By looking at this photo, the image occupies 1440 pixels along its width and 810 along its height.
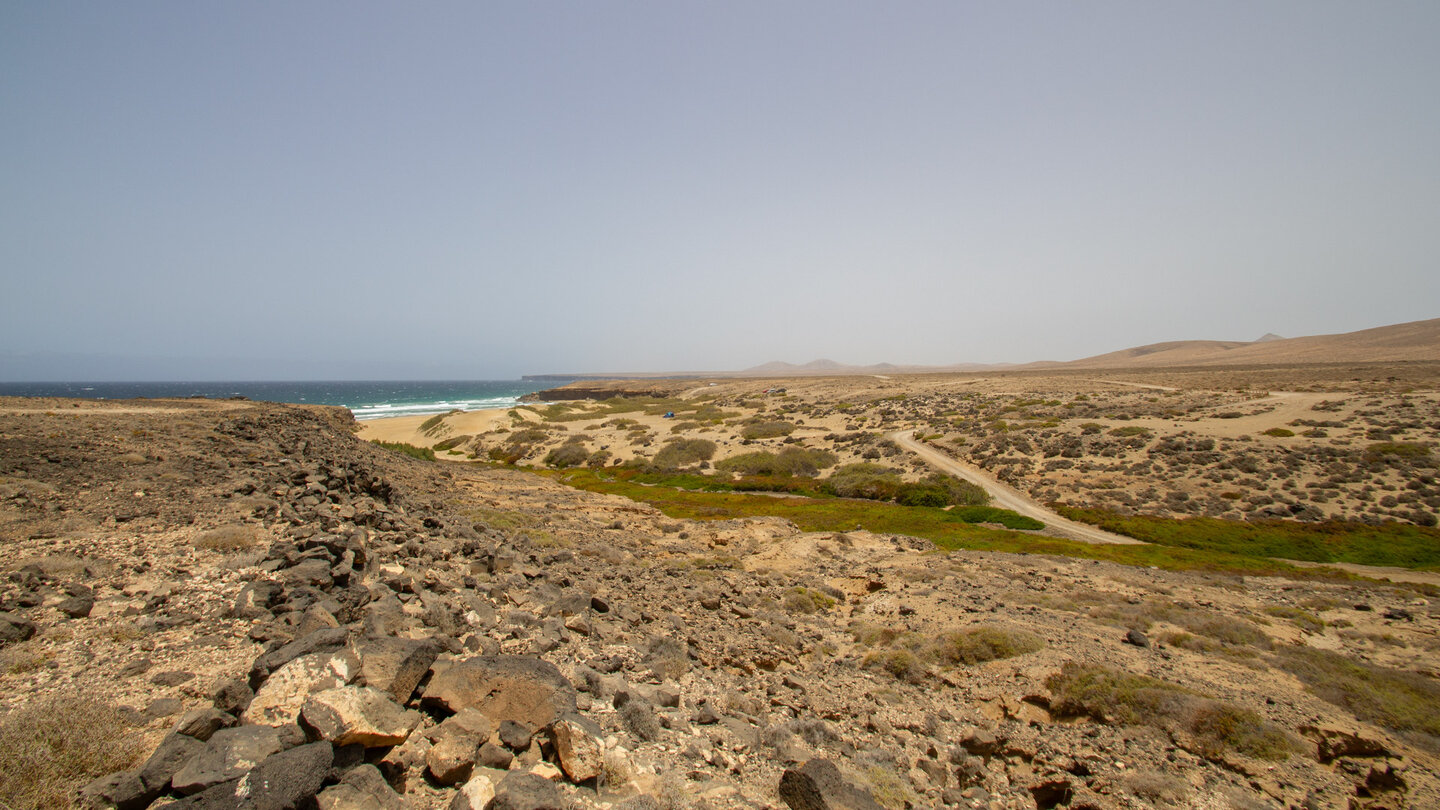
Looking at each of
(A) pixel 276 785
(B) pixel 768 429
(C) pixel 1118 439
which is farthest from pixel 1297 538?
(B) pixel 768 429

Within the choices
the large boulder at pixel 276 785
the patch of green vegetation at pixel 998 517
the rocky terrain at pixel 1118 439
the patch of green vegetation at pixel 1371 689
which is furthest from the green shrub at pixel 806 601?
the rocky terrain at pixel 1118 439

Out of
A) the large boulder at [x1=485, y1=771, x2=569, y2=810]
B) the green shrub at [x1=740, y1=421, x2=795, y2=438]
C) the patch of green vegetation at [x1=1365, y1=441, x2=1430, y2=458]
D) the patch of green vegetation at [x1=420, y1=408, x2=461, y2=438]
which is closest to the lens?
the large boulder at [x1=485, y1=771, x2=569, y2=810]

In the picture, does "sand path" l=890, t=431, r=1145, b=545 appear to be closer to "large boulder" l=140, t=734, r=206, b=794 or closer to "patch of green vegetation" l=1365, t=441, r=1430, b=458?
"patch of green vegetation" l=1365, t=441, r=1430, b=458

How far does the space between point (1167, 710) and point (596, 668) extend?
935 centimetres

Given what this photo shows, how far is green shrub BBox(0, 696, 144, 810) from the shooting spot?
3.66 metres

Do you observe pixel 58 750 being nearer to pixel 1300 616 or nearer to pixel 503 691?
pixel 503 691

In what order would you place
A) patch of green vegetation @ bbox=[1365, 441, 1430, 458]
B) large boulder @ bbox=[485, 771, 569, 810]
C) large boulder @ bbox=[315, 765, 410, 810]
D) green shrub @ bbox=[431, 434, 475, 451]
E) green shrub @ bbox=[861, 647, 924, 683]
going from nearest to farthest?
1. large boulder @ bbox=[315, 765, 410, 810]
2. large boulder @ bbox=[485, 771, 569, 810]
3. green shrub @ bbox=[861, 647, 924, 683]
4. patch of green vegetation @ bbox=[1365, 441, 1430, 458]
5. green shrub @ bbox=[431, 434, 475, 451]

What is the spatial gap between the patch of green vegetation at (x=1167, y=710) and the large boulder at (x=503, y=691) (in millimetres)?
8710

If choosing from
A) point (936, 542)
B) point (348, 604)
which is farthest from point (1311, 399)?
point (348, 604)

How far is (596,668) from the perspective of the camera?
8.22 m

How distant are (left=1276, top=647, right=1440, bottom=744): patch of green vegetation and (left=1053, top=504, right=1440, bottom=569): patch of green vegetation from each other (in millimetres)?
14137

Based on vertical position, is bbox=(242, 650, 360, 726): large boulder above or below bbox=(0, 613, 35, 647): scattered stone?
below

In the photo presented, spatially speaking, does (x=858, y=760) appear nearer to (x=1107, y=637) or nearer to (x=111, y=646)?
(x=1107, y=637)

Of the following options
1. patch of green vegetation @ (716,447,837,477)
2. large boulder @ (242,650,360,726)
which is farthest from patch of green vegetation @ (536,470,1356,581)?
large boulder @ (242,650,360,726)
